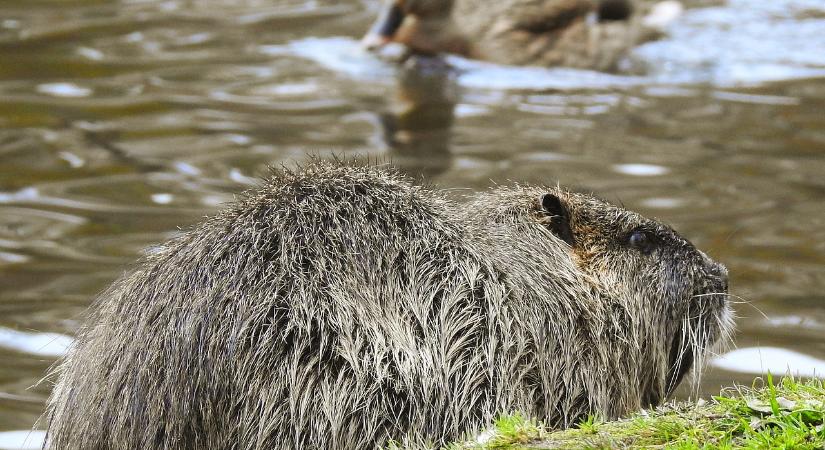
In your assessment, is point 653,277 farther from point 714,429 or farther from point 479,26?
point 479,26

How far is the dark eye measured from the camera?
14.8 feet

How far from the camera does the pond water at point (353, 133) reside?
19.6 feet

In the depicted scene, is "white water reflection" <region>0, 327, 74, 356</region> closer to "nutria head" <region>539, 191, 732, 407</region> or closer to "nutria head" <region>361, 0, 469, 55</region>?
"nutria head" <region>539, 191, 732, 407</region>

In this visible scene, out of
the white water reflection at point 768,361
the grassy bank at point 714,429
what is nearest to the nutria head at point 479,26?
the white water reflection at point 768,361

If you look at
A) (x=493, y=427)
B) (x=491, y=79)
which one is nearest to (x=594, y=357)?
(x=493, y=427)

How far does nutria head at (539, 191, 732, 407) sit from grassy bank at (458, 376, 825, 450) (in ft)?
3.17

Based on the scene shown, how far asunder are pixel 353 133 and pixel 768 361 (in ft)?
12.8

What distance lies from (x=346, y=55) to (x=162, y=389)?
6.80m

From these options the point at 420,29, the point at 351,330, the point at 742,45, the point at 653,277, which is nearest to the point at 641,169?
the point at 420,29

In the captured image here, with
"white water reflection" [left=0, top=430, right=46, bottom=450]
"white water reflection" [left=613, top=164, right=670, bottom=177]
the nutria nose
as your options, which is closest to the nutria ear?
the nutria nose

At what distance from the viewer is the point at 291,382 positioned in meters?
3.40

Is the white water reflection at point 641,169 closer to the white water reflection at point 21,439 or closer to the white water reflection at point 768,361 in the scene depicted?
the white water reflection at point 768,361

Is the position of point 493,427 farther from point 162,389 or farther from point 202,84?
point 202,84

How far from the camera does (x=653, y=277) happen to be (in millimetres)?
4445
